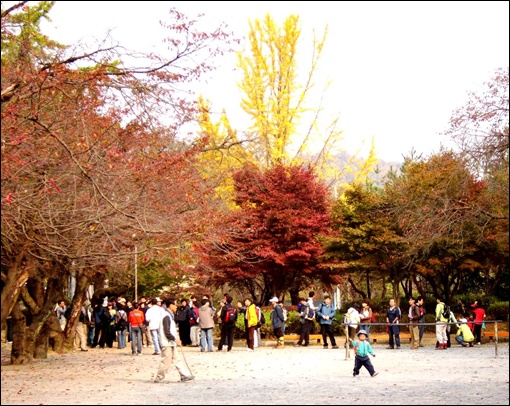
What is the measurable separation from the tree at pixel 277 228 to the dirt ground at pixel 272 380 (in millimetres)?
8625

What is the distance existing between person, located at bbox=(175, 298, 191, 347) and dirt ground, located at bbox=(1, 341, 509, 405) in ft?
16.9

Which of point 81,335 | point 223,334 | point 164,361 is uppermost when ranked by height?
point 81,335

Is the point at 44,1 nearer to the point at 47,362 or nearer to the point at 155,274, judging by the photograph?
the point at 155,274

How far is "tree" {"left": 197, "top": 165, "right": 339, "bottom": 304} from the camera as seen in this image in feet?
112

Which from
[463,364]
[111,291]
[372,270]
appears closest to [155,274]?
[111,291]

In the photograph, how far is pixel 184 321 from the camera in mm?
31109

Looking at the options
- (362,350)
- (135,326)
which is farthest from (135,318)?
(362,350)

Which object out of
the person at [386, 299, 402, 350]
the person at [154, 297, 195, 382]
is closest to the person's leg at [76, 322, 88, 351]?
the person at [386, 299, 402, 350]

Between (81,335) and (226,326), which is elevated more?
(226,326)

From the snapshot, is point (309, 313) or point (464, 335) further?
point (309, 313)

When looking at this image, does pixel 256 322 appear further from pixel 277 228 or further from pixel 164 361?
pixel 164 361

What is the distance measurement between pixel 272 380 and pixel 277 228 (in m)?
17.8

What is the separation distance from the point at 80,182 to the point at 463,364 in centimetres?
964

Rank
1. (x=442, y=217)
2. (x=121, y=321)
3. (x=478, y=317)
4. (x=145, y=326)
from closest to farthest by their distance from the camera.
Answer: (x=442, y=217), (x=478, y=317), (x=145, y=326), (x=121, y=321)
